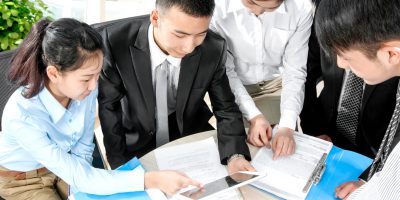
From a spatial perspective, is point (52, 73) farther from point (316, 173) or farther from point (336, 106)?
point (336, 106)

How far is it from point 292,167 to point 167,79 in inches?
23.3

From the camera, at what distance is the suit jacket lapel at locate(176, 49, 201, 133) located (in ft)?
4.73

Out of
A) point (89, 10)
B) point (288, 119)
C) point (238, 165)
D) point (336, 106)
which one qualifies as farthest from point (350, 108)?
point (89, 10)

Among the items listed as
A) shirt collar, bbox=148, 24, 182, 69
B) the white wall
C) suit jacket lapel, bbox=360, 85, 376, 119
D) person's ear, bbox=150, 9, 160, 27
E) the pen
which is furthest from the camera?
the white wall

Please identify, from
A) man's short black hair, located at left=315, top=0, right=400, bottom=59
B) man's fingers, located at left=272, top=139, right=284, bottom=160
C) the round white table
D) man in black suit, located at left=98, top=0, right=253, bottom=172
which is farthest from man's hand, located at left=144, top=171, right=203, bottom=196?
man's short black hair, located at left=315, top=0, right=400, bottom=59

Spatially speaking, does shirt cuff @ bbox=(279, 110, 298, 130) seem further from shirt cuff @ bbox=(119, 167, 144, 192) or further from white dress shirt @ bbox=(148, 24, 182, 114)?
shirt cuff @ bbox=(119, 167, 144, 192)

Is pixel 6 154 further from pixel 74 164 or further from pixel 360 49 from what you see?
pixel 360 49

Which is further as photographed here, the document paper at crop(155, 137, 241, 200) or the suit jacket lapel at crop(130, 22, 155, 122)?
the suit jacket lapel at crop(130, 22, 155, 122)

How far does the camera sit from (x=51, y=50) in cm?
115

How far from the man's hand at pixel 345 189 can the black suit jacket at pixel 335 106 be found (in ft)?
1.61

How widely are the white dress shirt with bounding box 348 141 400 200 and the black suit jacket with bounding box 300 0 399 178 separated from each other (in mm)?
731

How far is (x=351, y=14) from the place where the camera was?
33.4 inches

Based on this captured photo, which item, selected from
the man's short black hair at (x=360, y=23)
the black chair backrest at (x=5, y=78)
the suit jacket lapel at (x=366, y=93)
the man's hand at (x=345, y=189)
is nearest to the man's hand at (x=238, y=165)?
the man's hand at (x=345, y=189)

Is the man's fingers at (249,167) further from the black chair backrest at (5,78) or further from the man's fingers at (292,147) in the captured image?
the black chair backrest at (5,78)
